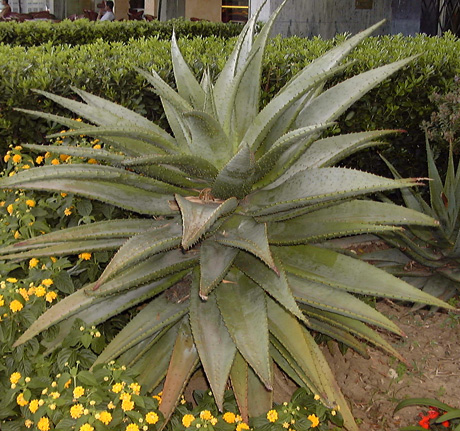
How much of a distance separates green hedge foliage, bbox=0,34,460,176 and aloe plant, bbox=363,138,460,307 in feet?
2.91

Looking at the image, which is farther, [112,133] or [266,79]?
[266,79]

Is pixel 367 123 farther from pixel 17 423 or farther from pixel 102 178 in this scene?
pixel 17 423

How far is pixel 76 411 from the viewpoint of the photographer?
2061 millimetres

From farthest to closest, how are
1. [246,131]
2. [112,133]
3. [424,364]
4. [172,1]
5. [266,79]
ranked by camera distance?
[172,1] < [266,79] < [424,364] < [246,131] < [112,133]

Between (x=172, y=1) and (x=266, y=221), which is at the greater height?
(x=172, y=1)

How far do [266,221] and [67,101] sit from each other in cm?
101

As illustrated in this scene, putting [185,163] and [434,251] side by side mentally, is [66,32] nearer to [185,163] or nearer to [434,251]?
[434,251]

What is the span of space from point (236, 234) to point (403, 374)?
1377mm

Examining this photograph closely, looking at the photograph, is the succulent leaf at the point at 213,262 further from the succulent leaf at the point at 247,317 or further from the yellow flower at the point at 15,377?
the yellow flower at the point at 15,377

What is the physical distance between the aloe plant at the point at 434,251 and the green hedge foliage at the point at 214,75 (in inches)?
35.0

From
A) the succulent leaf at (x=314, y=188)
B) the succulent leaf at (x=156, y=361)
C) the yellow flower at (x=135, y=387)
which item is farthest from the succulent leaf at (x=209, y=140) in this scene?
the yellow flower at (x=135, y=387)

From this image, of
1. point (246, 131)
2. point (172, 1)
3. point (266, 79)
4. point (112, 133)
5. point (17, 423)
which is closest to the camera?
point (112, 133)

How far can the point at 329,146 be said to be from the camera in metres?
2.48

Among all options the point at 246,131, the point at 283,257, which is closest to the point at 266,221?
the point at 283,257
